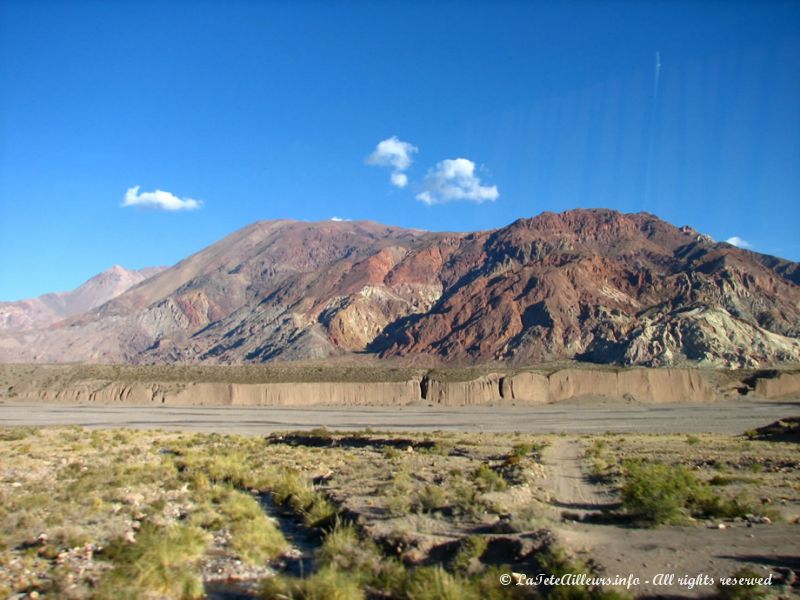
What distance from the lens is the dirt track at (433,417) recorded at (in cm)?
4738

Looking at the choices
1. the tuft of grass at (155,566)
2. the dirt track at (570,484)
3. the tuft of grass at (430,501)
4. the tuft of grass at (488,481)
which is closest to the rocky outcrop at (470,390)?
the dirt track at (570,484)

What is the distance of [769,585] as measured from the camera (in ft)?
26.1

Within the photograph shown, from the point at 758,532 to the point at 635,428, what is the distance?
122ft

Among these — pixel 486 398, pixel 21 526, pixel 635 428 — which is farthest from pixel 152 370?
pixel 21 526

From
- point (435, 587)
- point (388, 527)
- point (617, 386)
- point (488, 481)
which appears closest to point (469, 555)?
point (435, 587)

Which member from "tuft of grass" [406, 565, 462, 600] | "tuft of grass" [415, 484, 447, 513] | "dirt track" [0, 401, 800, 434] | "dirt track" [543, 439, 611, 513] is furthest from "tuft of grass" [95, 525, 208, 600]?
"dirt track" [0, 401, 800, 434]

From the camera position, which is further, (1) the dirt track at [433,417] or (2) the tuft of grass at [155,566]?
(1) the dirt track at [433,417]

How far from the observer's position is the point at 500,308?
4540 inches

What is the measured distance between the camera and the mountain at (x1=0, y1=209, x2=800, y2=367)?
9931 centimetres

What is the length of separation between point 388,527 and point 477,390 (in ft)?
205

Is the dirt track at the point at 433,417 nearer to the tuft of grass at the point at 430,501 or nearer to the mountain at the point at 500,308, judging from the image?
the mountain at the point at 500,308

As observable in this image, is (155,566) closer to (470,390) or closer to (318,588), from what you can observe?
(318,588)

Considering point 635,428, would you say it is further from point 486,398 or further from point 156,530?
point 156,530

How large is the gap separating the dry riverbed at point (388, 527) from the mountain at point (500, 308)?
7903 centimetres
